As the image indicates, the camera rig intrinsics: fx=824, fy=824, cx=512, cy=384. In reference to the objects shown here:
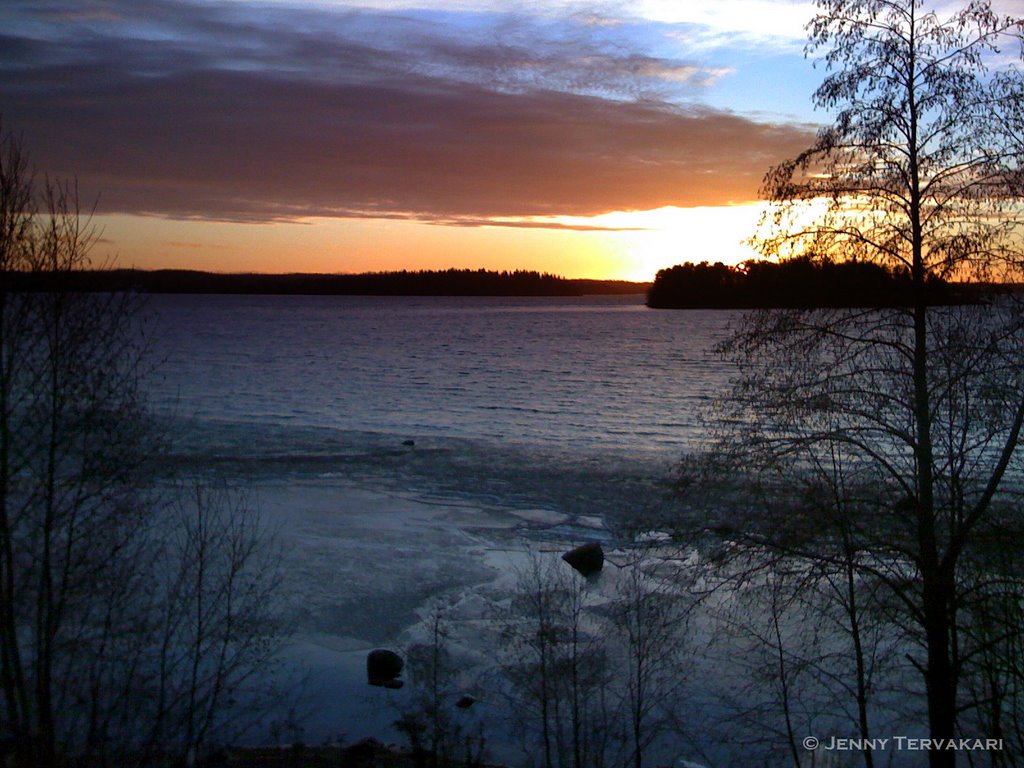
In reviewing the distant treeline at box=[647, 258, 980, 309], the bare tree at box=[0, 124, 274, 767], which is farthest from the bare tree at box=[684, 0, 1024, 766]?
the bare tree at box=[0, 124, 274, 767]

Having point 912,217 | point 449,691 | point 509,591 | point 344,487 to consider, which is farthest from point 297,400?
point 912,217

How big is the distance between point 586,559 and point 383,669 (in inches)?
224

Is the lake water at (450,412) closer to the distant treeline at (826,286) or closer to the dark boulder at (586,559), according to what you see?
the dark boulder at (586,559)

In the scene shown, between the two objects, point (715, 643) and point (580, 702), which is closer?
point (580, 702)

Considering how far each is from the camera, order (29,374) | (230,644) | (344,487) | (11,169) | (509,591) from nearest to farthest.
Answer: (11,169) < (29,374) < (230,644) < (509,591) < (344,487)

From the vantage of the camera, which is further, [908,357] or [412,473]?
[412,473]

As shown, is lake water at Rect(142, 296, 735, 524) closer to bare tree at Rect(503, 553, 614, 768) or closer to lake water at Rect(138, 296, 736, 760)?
lake water at Rect(138, 296, 736, 760)

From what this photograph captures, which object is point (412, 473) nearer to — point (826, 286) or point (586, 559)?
point (586, 559)

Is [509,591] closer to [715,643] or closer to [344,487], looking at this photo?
[715,643]

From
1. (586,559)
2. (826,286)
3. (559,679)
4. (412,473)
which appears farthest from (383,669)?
(412,473)

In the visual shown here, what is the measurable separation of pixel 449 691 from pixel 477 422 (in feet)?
90.0

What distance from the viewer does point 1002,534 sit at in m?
11.3

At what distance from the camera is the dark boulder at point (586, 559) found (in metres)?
17.8

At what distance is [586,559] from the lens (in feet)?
58.5
